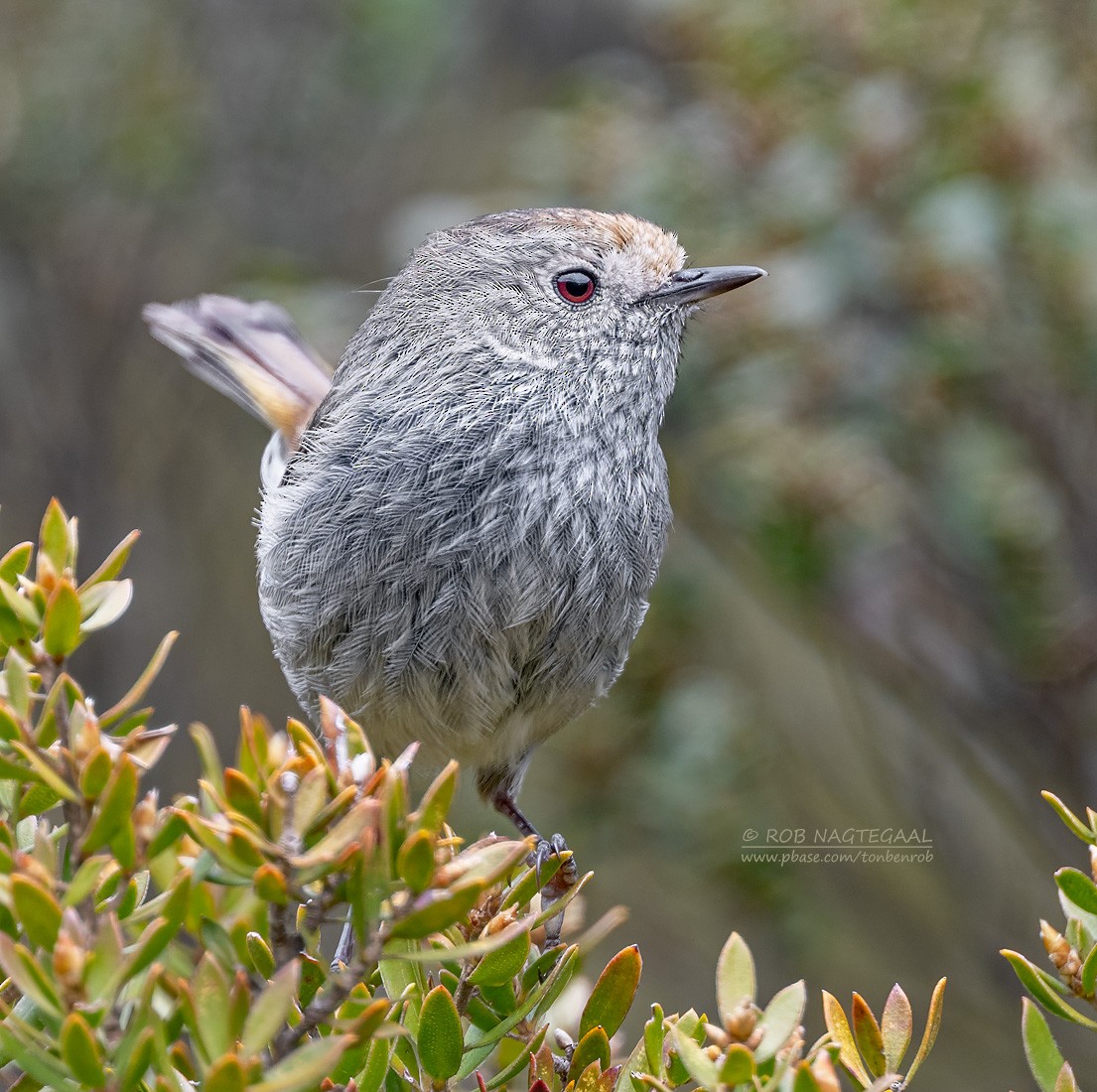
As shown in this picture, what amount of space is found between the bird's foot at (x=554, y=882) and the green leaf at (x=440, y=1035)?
251 millimetres

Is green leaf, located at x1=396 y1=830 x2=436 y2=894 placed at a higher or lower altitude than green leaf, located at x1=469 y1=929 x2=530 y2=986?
higher

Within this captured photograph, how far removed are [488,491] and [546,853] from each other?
741mm

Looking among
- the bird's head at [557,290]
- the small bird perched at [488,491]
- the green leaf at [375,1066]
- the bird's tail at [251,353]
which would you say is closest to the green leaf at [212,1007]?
the green leaf at [375,1066]

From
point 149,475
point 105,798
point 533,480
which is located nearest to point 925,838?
point 533,480

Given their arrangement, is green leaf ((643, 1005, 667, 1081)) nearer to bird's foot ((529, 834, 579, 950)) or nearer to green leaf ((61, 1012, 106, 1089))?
bird's foot ((529, 834, 579, 950))

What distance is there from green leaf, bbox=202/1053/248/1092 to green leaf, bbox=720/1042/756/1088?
387 mm

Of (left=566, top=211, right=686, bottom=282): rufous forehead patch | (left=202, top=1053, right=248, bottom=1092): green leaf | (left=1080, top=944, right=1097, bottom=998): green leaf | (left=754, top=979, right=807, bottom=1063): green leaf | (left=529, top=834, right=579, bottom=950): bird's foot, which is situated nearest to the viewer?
(left=202, top=1053, right=248, bottom=1092): green leaf

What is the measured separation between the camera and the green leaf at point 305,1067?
3.11 ft

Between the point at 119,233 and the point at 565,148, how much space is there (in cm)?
180

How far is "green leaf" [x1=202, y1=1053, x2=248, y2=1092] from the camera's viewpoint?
0.94 m

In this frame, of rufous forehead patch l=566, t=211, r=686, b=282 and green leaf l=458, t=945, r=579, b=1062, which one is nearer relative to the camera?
green leaf l=458, t=945, r=579, b=1062

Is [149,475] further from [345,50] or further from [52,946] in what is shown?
[52,946]

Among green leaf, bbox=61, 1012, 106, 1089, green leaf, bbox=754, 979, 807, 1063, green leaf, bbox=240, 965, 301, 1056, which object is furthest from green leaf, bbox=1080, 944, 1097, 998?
green leaf, bbox=61, 1012, 106, 1089

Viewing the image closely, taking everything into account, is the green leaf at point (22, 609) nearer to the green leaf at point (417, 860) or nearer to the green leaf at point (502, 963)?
the green leaf at point (417, 860)
